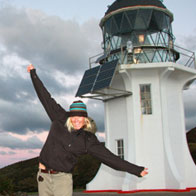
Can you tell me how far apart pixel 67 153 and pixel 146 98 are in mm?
12405

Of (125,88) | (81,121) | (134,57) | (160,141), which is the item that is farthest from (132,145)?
(81,121)

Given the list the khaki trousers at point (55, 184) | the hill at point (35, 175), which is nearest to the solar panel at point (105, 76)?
the khaki trousers at point (55, 184)

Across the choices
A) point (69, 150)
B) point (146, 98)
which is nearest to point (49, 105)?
point (69, 150)

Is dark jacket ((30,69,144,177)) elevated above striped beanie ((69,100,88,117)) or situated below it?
below

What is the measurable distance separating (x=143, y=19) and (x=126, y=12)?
95cm

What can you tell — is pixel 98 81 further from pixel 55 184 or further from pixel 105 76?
pixel 55 184

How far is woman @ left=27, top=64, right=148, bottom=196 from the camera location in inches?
148

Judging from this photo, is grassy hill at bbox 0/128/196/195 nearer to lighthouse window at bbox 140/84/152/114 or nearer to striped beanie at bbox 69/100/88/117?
lighthouse window at bbox 140/84/152/114

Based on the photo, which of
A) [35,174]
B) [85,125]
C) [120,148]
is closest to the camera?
[85,125]

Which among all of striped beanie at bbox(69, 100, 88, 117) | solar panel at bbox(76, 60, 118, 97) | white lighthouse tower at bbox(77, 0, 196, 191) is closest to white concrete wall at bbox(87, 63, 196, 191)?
white lighthouse tower at bbox(77, 0, 196, 191)

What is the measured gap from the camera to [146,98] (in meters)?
15.9

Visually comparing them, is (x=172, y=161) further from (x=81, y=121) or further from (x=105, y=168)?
(x=81, y=121)

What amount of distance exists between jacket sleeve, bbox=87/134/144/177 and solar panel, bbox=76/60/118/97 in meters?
10.1

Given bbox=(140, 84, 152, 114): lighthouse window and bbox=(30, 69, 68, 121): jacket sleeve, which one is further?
bbox=(140, 84, 152, 114): lighthouse window
